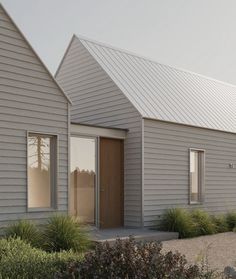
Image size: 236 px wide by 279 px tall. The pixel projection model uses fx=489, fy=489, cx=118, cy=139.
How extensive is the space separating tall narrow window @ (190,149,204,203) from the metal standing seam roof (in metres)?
0.98

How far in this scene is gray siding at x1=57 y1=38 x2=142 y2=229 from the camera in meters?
13.6

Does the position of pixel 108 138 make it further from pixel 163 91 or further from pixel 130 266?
pixel 130 266

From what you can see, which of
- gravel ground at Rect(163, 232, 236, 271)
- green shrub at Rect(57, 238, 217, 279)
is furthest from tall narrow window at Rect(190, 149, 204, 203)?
green shrub at Rect(57, 238, 217, 279)

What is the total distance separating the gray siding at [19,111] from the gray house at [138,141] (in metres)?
1.53

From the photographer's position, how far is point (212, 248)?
36.8ft

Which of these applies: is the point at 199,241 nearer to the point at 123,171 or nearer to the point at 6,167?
the point at 123,171

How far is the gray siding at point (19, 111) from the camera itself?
10.0m

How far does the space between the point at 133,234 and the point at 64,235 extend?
104 inches

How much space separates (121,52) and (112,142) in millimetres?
4062

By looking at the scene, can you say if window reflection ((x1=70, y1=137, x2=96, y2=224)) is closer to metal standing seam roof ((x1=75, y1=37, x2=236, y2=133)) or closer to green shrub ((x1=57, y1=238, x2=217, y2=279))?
metal standing seam roof ((x1=75, y1=37, x2=236, y2=133))

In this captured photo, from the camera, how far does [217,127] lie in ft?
54.2

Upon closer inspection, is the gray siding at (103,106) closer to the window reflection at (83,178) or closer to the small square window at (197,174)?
the window reflection at (83,178)

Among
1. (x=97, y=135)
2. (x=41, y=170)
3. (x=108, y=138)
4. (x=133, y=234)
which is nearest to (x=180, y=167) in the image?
(x=108, y=138)

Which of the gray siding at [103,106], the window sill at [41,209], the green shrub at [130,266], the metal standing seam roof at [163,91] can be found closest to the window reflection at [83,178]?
the gray siding at [103,106]
